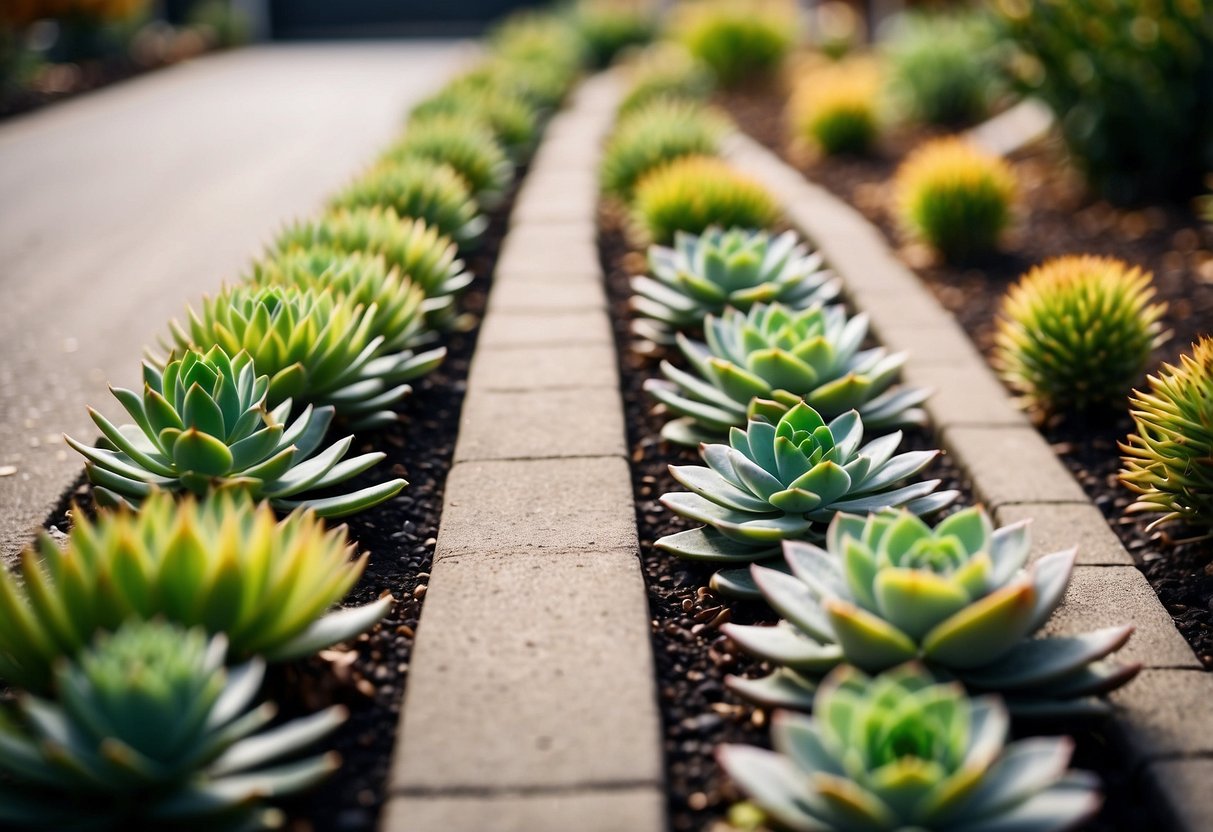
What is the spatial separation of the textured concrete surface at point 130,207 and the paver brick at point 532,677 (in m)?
1.14

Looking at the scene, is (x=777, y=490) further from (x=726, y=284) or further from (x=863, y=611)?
(x=726, y=284)

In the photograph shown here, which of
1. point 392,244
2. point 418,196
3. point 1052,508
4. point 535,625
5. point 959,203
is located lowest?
point 535,625

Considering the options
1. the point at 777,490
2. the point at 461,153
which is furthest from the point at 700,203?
the point at 777,490

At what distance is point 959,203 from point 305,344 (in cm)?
294

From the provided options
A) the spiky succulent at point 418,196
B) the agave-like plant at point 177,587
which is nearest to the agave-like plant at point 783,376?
the agave-like plant at point 177,587

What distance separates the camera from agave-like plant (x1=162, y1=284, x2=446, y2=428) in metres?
2.69

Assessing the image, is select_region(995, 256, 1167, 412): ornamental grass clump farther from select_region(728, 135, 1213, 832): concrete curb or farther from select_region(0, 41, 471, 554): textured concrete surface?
select_region(0, 41, 471, 554): textured concrete surface

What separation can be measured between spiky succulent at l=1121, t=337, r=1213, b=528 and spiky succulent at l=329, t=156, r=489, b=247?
2.56 m

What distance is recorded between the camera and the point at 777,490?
7.61 ft

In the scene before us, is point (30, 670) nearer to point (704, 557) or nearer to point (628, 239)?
point (704, 557)

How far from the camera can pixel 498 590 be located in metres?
2.25

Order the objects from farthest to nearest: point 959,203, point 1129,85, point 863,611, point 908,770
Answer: point 1129,85 → point 959,203 → point 863,611 → point 908,770

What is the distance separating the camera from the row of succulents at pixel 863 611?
1572mm

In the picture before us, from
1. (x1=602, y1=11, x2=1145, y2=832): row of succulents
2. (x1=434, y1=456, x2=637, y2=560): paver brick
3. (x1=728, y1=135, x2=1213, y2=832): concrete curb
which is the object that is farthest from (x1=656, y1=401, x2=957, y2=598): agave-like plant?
(x1=728, y1=135, x2=1213, y2=832): concrete curb
